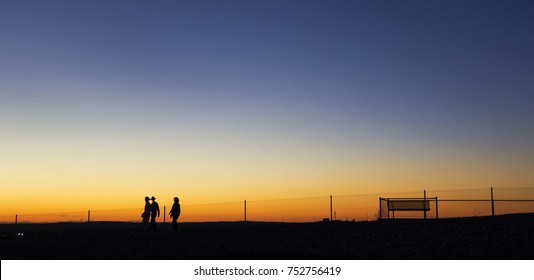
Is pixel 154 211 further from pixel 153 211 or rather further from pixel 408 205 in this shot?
pixel 408 205

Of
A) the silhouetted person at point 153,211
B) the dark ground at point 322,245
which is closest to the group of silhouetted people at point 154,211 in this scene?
the silhouetted person at point 153,211

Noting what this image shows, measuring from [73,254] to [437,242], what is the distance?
419 inches

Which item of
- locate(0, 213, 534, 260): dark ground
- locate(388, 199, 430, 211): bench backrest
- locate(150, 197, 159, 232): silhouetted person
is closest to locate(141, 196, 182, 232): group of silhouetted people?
locate(150, 197, 159, 232): silhouetted person

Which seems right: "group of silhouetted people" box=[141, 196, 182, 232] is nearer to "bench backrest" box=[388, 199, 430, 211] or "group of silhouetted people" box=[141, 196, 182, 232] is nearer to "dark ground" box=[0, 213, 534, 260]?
"dark ground" box=[0, 213, 534, 260]

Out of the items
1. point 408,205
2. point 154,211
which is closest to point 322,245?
point 154,211

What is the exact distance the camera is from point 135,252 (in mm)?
17578

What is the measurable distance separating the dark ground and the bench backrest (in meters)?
7.65

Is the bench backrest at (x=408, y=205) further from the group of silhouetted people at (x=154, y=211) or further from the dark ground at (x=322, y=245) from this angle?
the group of silhouetted people at (x=154, y=211)

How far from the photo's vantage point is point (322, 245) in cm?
1700

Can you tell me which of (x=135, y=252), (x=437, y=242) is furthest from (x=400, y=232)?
(x=135, y=252)

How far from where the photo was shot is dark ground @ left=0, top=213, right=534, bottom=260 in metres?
15.2

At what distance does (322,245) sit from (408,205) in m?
12.4

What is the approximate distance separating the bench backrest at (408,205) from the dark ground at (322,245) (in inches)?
301

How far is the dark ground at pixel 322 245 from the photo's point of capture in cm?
1520
